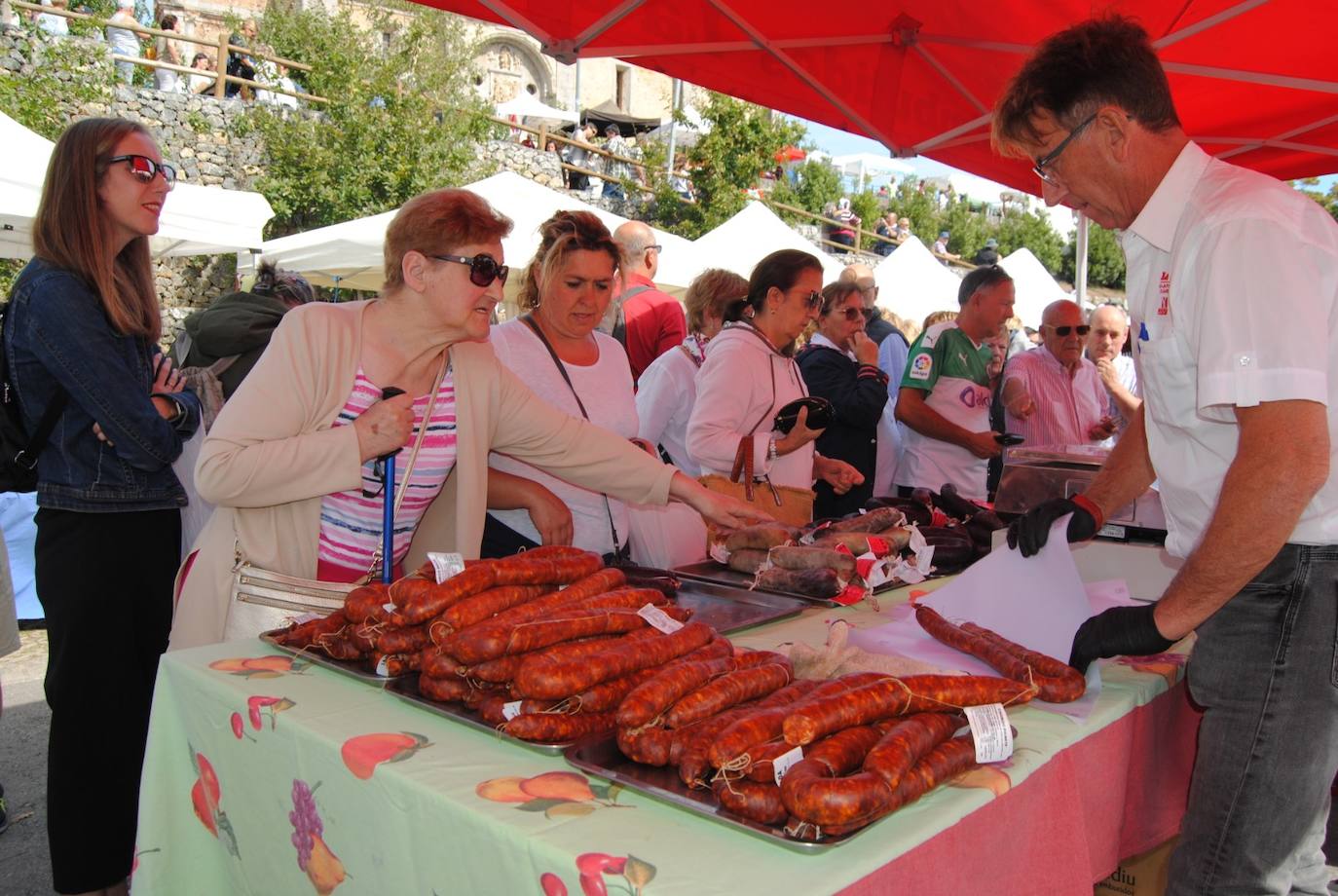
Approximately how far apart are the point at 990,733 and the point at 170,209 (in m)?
11.6

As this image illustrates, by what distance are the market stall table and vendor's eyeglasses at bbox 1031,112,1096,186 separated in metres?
1.21

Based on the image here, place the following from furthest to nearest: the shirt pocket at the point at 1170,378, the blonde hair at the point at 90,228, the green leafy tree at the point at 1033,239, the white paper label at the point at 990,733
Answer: the green leafy tree at the point at 1033,239 < the blonde hair at the point at 90,228 < the shirt pocket at the point at 1170,378 < the white paper label at the point at 990,733

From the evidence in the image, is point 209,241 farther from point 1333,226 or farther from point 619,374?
point 1333,226

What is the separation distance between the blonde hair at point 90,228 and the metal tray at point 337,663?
144cm

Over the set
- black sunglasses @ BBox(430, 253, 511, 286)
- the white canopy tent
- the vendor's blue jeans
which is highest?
the white canopy tent

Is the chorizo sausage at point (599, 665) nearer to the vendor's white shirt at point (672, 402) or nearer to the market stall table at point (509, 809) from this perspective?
the market stall table at point (509, 809)

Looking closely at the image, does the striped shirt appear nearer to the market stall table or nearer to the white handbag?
the market stall table

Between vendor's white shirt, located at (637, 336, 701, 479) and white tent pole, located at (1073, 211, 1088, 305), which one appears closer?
vendor's white shirt, located at (637, 336, 701, 479)

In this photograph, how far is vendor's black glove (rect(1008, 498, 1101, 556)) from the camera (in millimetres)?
2457

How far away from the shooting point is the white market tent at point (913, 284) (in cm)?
1689

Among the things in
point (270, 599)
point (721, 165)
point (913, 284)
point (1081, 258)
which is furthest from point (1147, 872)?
point (721, 165)

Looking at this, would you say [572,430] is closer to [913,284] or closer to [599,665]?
[599,665]

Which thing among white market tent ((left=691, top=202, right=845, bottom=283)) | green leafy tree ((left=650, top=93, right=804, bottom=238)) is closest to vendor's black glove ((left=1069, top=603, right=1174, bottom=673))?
white market tent ((left=691, top=202, right=845, bottom=283))

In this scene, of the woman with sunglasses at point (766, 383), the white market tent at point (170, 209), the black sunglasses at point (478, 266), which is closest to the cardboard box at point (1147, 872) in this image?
the woman with sunglasses at point (766, 383)
